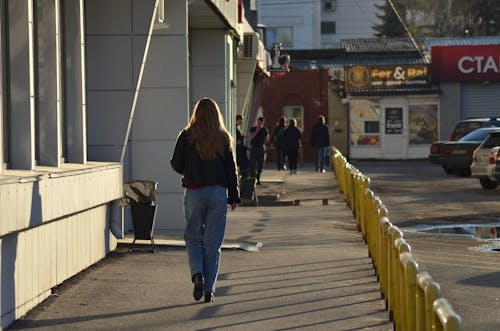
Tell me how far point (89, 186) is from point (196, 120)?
2.08m

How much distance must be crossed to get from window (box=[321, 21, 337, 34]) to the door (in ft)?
136

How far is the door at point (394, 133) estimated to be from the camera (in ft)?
160

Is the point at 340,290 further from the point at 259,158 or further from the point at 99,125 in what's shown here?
the point at 259,158

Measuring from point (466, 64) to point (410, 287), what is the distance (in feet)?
140

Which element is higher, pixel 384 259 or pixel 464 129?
pixel 464 129

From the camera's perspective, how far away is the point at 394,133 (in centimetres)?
4878

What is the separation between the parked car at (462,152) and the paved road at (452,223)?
45cm

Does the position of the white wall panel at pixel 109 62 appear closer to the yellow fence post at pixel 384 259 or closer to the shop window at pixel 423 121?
the yellow fence post at pixel 384 259

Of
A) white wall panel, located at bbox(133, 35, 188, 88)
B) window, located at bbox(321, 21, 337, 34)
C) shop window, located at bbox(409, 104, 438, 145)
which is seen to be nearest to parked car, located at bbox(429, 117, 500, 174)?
shop window, located at bbox(409, 104, 438, 145)

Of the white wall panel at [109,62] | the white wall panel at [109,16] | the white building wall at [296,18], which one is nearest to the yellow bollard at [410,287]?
the white wall panel at [109,62]

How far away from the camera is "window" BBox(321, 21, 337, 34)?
294 feet

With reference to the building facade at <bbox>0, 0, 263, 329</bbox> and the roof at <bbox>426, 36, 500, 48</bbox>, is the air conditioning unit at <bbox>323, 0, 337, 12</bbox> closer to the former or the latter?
the roof at <bbox>426, 36, 500, 48</bbox>

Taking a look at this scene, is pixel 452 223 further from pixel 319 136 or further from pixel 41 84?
pixel 319 136

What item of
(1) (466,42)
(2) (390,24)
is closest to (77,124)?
(1) (466,42)
